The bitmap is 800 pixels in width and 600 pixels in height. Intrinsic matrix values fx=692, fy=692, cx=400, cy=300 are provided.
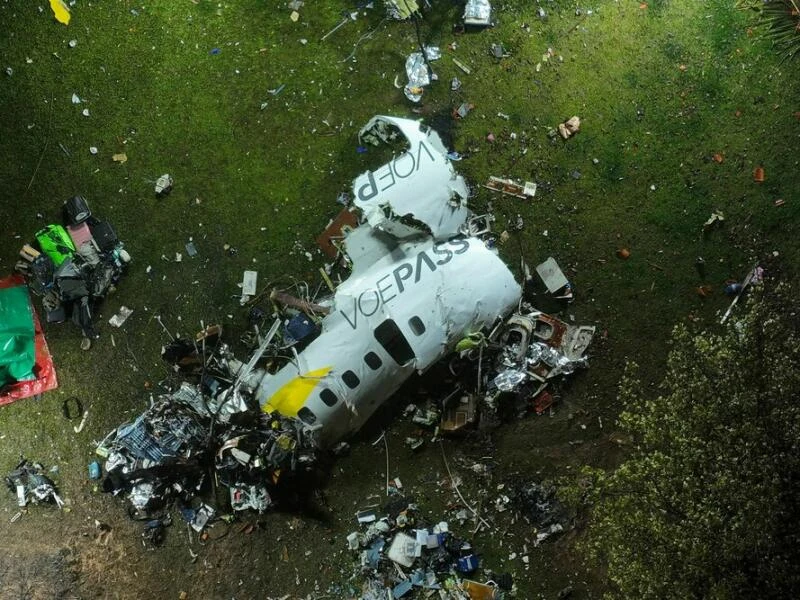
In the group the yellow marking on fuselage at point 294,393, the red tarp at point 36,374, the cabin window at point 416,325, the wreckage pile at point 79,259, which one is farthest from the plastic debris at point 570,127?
the red tarp at point 36,374

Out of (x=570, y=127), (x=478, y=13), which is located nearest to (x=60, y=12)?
(x=478, y=13)

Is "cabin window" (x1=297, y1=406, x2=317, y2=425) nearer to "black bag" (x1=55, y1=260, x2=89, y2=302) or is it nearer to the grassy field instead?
the grassy field

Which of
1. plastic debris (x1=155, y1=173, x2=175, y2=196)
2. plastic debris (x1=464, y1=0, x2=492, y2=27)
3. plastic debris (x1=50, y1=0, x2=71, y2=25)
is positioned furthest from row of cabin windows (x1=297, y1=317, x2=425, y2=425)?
plastic debris (x1=50, y1=0, x2=71, y2=25)

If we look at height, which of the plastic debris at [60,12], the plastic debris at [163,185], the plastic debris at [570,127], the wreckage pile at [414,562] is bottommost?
the wreckage pile at [414,562]

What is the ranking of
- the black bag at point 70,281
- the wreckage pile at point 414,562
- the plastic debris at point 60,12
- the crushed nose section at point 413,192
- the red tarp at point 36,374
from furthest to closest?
1. the plastic debris at point 60,12
2. the red tarp at point 36,374
3. the black bag at point 70,281
4. the wreckage pile at point 414,562
5. the crushed nose section at point 413,192

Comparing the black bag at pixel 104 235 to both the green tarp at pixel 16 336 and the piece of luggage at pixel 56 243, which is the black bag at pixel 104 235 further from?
the green tarp at pixel 16 336

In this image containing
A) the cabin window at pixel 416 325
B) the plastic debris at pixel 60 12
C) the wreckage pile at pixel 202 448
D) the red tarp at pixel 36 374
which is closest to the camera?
the cabin window at pixel 416 325
